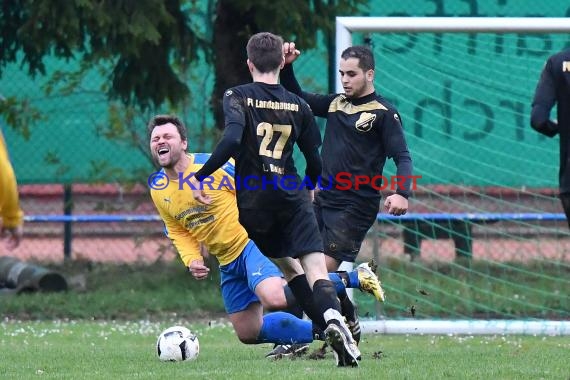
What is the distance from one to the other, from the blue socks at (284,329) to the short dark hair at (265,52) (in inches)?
64.4

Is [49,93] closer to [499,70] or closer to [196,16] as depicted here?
[196,16]

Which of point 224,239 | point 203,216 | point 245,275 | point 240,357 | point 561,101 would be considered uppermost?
point 561,101

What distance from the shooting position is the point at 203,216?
7629 mm

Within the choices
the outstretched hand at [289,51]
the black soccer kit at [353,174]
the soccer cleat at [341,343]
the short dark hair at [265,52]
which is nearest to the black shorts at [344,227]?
the black soccer kit at [353,174]

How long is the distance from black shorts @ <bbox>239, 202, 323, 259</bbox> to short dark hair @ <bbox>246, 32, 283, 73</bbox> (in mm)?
782

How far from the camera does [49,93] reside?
13578mm

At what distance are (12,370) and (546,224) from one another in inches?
250

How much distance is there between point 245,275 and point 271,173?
3.52 ft

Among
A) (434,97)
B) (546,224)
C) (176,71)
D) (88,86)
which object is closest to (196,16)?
(176,71)

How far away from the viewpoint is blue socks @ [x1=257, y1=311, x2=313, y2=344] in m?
7.53

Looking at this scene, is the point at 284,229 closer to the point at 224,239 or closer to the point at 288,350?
the point at 224,239

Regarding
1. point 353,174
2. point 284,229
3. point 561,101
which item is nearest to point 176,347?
point 284,229

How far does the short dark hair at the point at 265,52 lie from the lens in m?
6.70

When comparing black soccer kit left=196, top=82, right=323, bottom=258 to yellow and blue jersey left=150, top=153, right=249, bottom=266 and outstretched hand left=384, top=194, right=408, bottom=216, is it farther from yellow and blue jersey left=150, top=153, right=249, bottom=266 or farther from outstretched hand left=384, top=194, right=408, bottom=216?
yellow and blue jersey left=150, top=153, right=249, bottom=266
